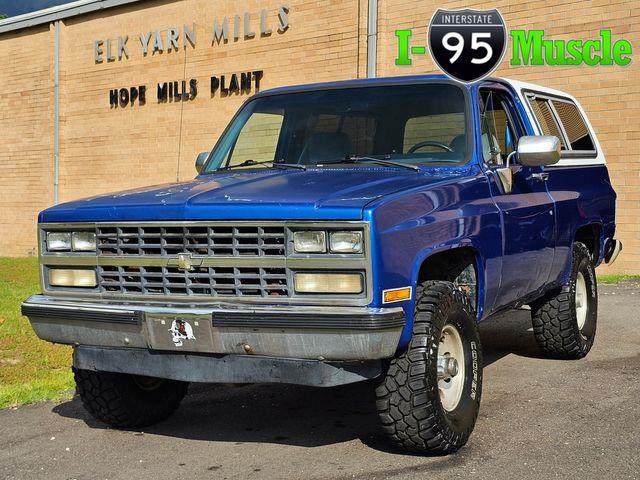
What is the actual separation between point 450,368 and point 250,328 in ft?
3.54

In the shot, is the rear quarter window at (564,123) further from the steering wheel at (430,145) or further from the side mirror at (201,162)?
the side mirror at (201,162)

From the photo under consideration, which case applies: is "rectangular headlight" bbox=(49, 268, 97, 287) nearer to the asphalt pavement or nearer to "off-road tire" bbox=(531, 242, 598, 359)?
the asphalt pavement

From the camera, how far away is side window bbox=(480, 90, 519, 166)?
5625 millimetres

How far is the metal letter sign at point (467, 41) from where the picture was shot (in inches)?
543

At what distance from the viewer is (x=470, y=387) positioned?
4762mm

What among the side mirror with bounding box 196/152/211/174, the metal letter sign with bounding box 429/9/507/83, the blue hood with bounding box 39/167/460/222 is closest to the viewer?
the blue hood with bounding box 39/167/460/222

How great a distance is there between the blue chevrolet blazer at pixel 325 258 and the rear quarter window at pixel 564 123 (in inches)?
25.5

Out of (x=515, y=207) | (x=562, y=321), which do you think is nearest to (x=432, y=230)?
(x=515, y=207)

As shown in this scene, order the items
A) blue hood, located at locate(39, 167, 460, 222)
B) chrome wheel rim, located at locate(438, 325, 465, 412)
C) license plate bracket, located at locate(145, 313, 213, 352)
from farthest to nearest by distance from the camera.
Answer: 1. chrome wheel rim, located at locate(438, 325, 465, 412)
2. license plate bracket, located at locate(145, 313, 213, 352)
3. blue hood, located at locate(39, 167, 460, 222)

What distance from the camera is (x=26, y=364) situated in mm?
7629

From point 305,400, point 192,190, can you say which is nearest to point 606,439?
point 305,400

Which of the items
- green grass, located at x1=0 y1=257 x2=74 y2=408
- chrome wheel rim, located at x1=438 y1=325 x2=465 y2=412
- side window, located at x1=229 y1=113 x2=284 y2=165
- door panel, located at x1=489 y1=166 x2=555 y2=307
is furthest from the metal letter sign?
chrome wheel rim, located at x1=438 y1=325 x2=465 y2=412

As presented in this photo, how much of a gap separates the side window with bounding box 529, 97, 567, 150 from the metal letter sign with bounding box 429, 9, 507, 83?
670 centimetres

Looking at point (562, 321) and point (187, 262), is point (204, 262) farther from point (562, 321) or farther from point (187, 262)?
point (562, 321)
